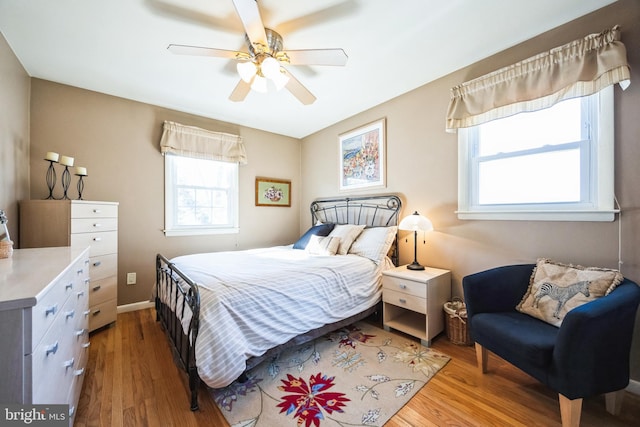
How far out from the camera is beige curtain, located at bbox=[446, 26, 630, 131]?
1.63m

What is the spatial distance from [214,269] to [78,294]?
32.6 inches

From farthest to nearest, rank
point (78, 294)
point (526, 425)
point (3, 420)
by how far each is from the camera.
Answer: point (78, 294)
point (526, 425)
point (3, 420)

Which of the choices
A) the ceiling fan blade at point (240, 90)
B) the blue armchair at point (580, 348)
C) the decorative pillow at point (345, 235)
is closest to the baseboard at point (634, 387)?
the blue armchair at point (580, 348)

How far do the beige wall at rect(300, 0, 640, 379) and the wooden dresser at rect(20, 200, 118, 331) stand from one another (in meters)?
2.82

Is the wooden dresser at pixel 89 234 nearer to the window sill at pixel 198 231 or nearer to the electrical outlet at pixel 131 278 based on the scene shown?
the electrical outlet at pixel 131 278

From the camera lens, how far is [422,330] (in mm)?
2361

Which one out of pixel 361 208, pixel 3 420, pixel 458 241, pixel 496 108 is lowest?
pixel 3 420

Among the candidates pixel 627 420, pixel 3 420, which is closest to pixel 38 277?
pixel 3 420

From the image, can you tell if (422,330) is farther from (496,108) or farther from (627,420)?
(496,108)

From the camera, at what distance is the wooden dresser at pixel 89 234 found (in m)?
2.26

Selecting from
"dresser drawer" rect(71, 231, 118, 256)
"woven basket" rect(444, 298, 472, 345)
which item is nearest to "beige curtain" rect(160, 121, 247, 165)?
"dresser drawer" rect(71, 231, 118, 256)

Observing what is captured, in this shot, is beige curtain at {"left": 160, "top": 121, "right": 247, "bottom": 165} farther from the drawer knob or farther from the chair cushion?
the chair cushion

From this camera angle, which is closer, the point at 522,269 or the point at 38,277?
the point at 38,277

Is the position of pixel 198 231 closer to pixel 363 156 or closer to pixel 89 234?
pixel 89 234
